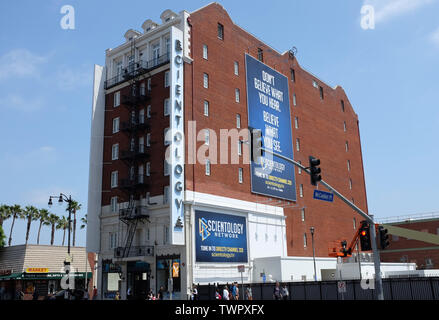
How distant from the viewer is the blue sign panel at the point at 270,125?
182ft

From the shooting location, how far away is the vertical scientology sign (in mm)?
43031

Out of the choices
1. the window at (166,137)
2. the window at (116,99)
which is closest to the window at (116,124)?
the window at (116,99)

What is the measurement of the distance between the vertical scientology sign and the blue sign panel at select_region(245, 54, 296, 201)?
38.9 feet

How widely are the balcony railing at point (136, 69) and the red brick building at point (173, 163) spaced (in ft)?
0.41

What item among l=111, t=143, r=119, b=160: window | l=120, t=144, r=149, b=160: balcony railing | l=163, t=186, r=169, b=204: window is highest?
l=111, t=143, r=119, b=160: window

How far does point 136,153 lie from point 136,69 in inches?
422

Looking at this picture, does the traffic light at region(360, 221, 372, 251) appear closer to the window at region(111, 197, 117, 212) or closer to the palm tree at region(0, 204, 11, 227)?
the window at region(111, 197, 117, 212)

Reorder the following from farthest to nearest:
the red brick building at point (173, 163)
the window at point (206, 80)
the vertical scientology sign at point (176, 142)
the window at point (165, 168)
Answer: the window at point (206, 80) < the window at point (165, 168) < the red brick building at point (173, 163) < the vertical scientology sign at point (176, 142)

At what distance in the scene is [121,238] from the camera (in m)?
48.9

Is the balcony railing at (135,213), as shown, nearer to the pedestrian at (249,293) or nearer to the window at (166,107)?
the window at (166,107)

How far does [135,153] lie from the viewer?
48844 millimetres

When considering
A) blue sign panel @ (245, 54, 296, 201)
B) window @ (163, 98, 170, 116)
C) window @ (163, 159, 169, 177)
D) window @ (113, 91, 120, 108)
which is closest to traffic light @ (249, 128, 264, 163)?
window @ (163, 159, 169, 177)

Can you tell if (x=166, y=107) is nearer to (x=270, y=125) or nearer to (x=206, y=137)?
(x=206, y=137)

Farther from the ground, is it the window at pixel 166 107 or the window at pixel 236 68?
the window at pixel 236 68
